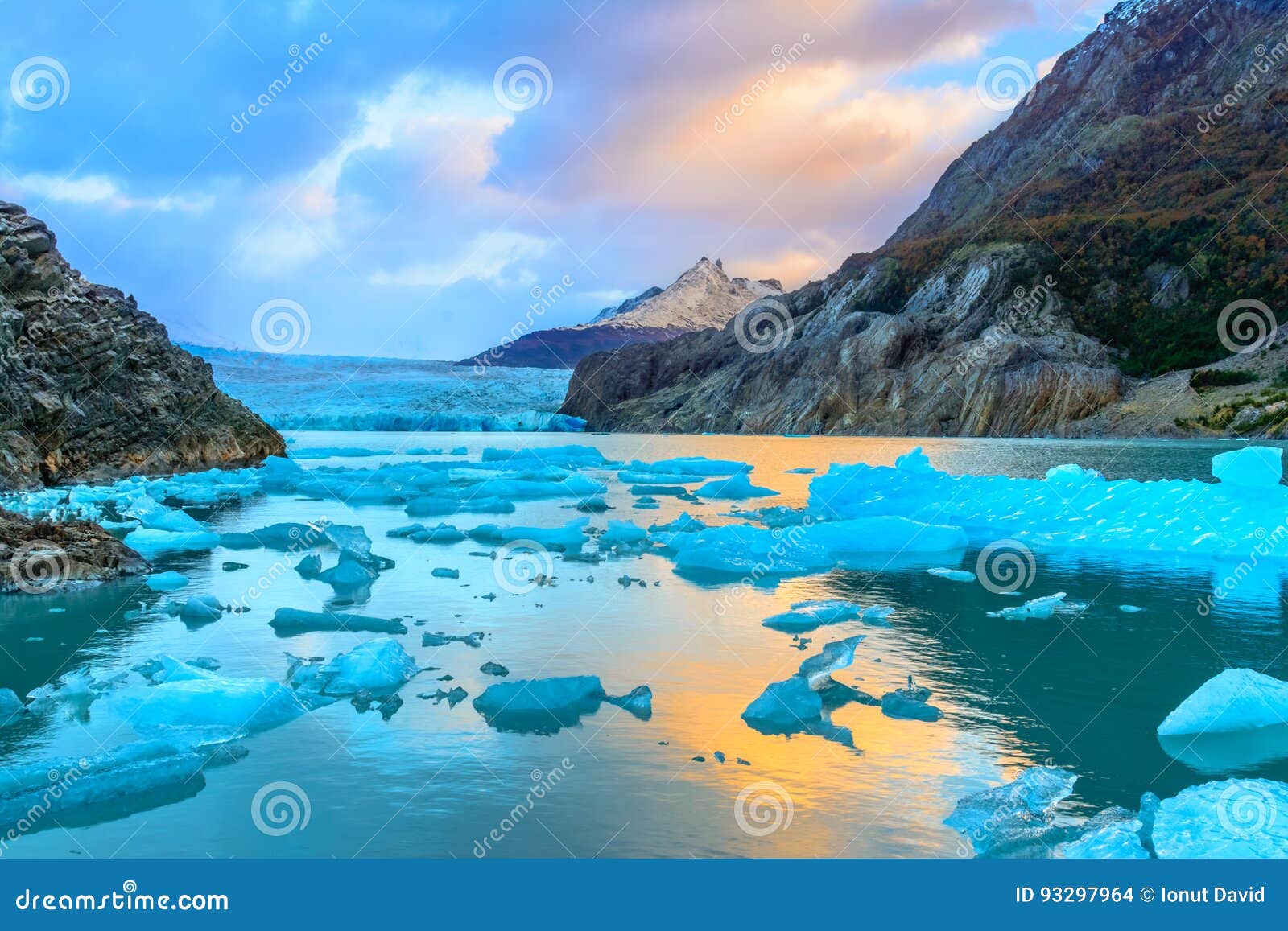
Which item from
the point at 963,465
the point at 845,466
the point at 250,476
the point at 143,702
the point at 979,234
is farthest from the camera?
the point at 979,234

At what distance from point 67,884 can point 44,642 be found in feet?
23.3

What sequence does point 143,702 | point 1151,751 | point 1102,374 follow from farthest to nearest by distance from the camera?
point 1102,374 < point 143,702 < point 1151,751

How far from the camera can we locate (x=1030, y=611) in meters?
13.2

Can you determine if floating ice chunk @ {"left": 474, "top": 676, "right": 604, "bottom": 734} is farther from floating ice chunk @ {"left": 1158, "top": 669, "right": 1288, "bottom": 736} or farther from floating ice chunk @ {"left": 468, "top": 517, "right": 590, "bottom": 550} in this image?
floating ice chunk @ {"left": 468, "top": 517, "right": 590, "bottom": 550}

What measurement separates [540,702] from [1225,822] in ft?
18.0

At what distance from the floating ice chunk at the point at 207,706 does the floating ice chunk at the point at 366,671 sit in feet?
2.28

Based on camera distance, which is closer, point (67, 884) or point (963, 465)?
point (67, 884)

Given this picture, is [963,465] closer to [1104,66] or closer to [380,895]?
[380,895]

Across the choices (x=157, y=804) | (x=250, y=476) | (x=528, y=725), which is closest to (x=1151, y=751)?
(x=528, y=725)

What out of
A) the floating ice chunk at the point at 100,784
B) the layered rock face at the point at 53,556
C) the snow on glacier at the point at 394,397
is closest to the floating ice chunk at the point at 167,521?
the layered rock face at the point at 53,556

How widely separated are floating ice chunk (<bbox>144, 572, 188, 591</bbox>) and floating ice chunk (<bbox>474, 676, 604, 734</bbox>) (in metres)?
8.27

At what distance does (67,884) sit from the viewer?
17.3 ft

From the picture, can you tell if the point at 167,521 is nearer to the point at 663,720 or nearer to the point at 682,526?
the point at 682,526

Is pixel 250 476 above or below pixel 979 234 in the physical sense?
below
